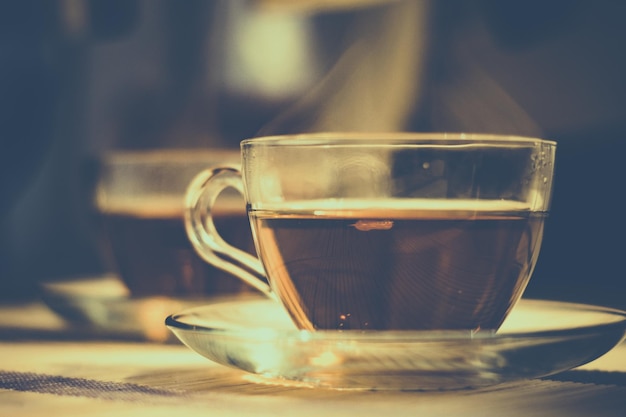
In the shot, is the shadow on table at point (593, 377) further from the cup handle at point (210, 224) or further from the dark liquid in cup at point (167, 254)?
the dark liquid in cup at point (167, 254)

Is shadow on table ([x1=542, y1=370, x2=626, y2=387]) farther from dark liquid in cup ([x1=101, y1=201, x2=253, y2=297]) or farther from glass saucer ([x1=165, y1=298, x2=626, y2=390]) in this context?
dark liquid in cup ([x1=101, y1=201, x2=253, y2=297])

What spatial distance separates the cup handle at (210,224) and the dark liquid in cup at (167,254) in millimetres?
214

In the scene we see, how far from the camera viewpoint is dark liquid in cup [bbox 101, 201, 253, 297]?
0.83m

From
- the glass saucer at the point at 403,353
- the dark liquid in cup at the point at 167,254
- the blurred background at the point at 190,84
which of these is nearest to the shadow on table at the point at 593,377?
the glass saucer at the point at 403,353

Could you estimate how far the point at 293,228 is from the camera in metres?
0.54

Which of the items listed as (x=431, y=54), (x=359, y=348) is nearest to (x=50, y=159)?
(x=431, y=54)

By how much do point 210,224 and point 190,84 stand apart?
152 cm

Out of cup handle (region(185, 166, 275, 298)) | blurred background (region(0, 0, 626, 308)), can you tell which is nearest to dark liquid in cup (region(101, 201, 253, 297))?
cup handle (region(185, 166, 275, 298))

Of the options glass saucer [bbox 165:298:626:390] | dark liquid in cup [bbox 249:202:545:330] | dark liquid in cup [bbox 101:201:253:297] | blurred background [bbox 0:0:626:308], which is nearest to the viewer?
glass saucer [bbox 165:298:626:390]

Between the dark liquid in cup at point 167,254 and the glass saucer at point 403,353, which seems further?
the dark liquid in cup at point 167,254

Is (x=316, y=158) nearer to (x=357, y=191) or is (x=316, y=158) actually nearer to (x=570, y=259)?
(x=357, y=191)

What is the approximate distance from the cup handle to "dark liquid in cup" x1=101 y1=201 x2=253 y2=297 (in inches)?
8.4

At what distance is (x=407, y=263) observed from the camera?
0.51 m

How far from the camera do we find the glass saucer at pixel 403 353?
41cm
